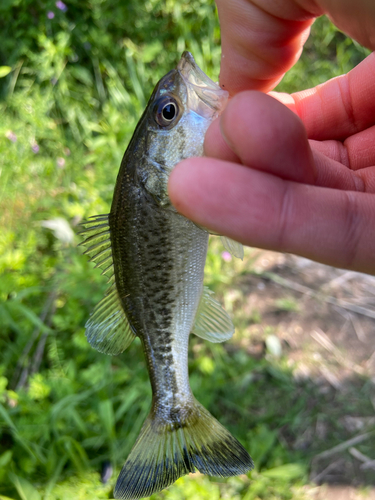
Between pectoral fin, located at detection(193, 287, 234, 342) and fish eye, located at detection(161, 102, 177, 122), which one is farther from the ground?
fish eye, located at detection(161, 102, 177, 122)

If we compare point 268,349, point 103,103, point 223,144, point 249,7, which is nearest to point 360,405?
point 268,349

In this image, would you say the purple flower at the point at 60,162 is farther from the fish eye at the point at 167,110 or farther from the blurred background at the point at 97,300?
the fish eye at the point at 167,110

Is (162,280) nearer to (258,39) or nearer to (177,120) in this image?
(177,120)

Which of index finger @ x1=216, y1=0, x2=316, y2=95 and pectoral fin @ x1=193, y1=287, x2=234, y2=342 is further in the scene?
pectoral fin @ x1=193, y1=287, x2=234, y2=342

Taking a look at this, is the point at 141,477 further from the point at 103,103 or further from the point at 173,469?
the point at 103,103

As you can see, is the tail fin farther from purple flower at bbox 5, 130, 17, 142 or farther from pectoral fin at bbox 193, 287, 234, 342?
purple flower at bbox 5, 130, 17, 142

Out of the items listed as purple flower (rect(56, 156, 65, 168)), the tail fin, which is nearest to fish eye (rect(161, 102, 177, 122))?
the tail fin

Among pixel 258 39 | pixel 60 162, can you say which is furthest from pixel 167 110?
pixel 60 162
